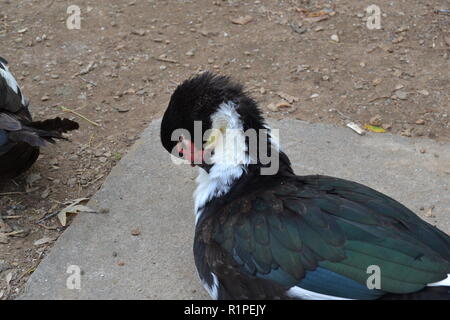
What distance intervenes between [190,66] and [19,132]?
2.04 meters

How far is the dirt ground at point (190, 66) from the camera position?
14.3 feet

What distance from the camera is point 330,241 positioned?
2660 mm

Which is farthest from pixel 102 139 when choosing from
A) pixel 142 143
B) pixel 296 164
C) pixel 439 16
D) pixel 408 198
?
pixel 439 16

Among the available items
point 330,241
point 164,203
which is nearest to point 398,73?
point 164,203

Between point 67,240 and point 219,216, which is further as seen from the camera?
point 67,240

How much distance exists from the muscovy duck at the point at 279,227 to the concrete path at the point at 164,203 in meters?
0.45

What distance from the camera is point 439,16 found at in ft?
18.8

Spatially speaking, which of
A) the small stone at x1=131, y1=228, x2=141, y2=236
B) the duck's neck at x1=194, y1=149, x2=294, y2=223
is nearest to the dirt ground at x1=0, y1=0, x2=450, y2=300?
the small stone at x1=131, y1=228, x2=141, y2=236

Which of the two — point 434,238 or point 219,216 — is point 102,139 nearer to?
point 219,216

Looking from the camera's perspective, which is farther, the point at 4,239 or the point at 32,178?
the point at 32,178

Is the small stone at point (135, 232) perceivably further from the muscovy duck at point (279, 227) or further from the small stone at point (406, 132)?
the small stone at point (406, 132)

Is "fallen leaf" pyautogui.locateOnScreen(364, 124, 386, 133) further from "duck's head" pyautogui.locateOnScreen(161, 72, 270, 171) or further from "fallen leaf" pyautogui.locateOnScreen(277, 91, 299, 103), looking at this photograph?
"duck's head" pyautogui.locateOnScreen(161, 72, 270, 171)

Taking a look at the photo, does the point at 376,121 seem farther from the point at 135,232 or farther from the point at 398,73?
the point at 135,232
